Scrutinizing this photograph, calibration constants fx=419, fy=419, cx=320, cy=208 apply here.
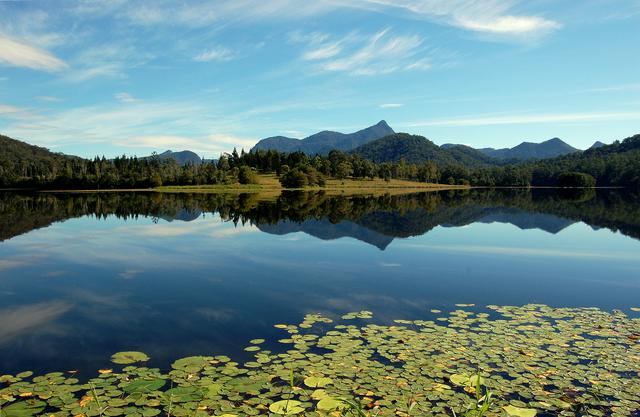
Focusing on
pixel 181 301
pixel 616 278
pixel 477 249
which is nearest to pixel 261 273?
pixel 181 301

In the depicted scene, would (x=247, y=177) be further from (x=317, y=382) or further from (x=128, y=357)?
(x=317, y=382)

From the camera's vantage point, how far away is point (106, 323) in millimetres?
17641

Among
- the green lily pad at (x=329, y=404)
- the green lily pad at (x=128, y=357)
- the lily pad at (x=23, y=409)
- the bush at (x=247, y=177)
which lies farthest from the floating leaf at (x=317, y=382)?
the bush at (x=247, y=177)

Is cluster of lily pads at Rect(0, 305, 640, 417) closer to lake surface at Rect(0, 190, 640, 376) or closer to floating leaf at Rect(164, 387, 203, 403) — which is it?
floating leaf at Rect(164, 387, 203, 403)

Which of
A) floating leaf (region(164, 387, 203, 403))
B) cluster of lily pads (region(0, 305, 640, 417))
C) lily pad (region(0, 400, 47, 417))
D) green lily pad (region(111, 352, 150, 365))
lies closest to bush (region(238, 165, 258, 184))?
cluster of lily pads (region(0, 305, 640, 417))

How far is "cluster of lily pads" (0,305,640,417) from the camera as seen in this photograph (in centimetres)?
1039

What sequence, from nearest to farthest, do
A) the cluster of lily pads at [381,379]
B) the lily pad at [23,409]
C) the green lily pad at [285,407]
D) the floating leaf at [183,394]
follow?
the green lily pad at [285,407] → the lily pad at [23,409] → the cluster of lily pads at [381,379] → the floating leaf at [183,394]

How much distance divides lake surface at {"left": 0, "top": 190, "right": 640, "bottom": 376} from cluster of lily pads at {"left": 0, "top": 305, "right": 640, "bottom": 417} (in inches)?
54.7

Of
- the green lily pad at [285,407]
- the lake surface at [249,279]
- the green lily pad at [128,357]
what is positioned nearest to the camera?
the green lily pad at [285,407]

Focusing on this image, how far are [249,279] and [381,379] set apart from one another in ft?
48.5

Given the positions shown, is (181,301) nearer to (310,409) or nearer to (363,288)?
(363,288)

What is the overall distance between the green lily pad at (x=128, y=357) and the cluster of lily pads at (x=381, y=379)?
0.04 metres

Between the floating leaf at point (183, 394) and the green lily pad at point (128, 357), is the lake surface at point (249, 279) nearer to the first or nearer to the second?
the green lily pad at point (128, 357)

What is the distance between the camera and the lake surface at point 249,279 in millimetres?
16141
